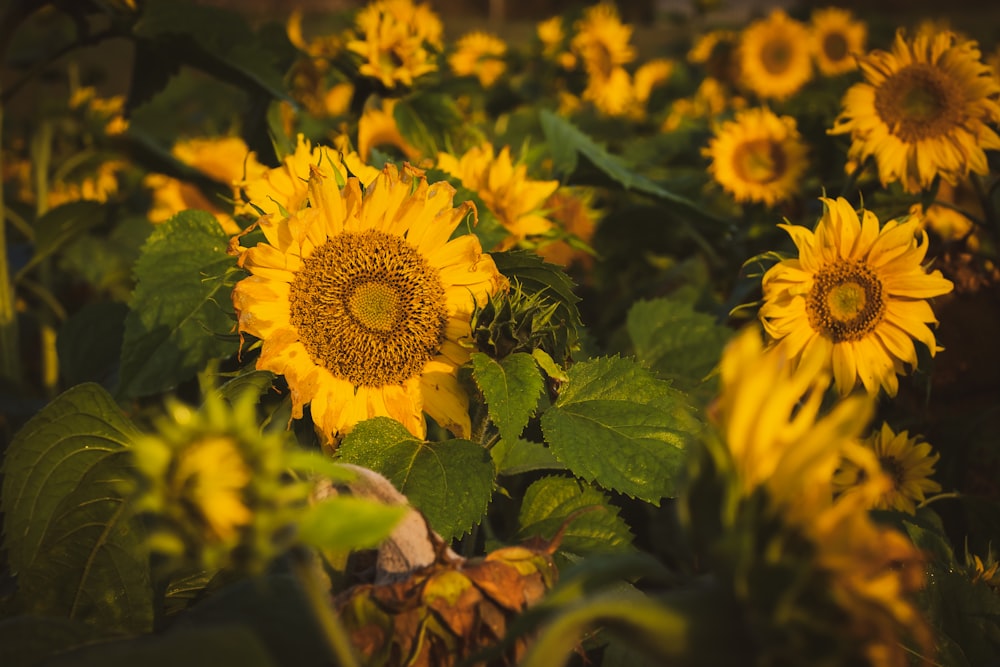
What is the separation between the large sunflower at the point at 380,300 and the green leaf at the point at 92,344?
19.9 inches

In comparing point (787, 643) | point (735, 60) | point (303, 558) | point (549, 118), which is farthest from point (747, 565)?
point (735, 60)

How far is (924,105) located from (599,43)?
5.18ft

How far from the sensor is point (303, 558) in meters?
0.36

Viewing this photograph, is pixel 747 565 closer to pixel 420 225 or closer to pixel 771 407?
pixel 771 407

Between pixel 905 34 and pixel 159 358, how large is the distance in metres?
0.96

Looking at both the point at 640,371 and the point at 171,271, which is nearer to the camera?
the point at 640,371

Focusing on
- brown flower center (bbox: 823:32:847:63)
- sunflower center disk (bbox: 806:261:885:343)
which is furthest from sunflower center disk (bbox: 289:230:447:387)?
brown flower center (bbox: 823:32:847:63)

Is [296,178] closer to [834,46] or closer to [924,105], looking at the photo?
[924,105]

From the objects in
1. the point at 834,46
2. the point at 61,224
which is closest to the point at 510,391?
the point at 61,224

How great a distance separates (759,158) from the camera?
1540mm

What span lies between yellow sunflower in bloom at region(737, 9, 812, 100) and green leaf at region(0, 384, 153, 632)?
2342mm

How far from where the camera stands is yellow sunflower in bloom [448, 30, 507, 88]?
2506mm

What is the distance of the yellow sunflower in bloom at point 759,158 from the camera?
4.89 feet

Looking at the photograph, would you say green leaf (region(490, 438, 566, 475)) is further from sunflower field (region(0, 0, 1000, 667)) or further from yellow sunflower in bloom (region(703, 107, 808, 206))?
yellow sunflower in bloom (region(703, 107, 808, 206))
